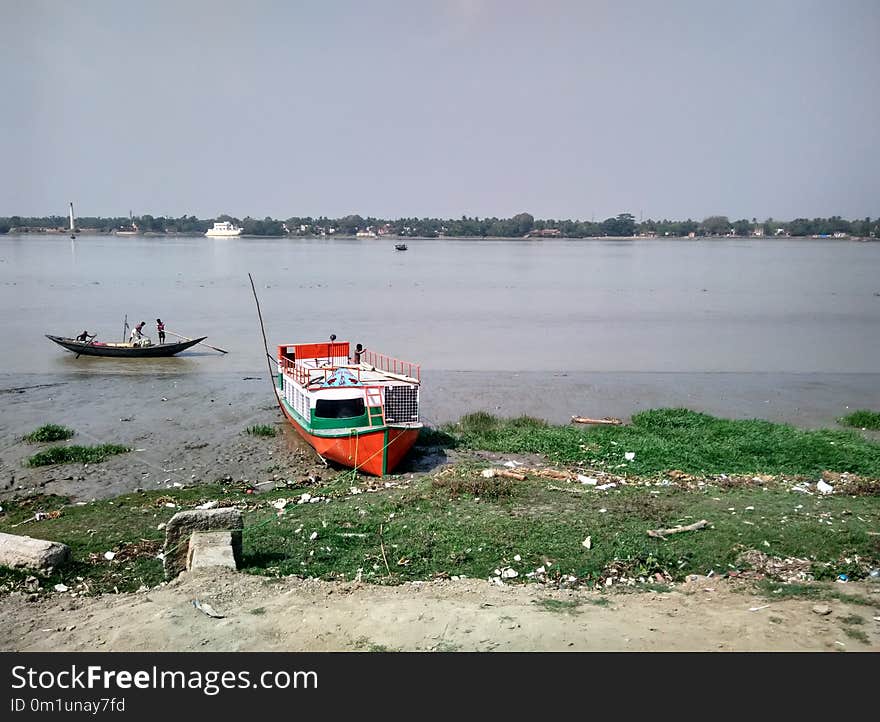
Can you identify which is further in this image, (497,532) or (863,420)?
(863,420)

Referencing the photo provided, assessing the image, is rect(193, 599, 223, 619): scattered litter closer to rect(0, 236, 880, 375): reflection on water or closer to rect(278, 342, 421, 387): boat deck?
rect(278, 342, 421, 387): boat deck

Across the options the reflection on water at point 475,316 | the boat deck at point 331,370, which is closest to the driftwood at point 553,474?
the boat deck at point 331,370

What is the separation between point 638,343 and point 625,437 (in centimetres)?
1949

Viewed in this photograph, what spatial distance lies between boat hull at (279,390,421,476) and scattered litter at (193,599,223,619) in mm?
7500

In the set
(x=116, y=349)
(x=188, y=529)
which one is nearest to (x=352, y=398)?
(x=188, y=529)

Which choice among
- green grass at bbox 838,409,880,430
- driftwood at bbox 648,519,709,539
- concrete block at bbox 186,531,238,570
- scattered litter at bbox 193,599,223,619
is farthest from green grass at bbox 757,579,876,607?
green grass at bbox 838,409,880,430

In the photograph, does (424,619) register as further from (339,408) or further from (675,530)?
(339,408)

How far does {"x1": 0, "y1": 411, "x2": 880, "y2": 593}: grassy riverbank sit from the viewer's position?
9.21 m

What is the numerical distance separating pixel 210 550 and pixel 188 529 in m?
0.64

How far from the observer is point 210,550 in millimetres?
8914

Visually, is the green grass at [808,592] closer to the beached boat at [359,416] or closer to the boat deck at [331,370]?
the beached boat at [359,416]

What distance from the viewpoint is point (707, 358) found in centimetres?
3234

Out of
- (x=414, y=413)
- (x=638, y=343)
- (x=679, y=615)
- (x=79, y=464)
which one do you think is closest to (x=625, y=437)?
(x=414, y=413)
